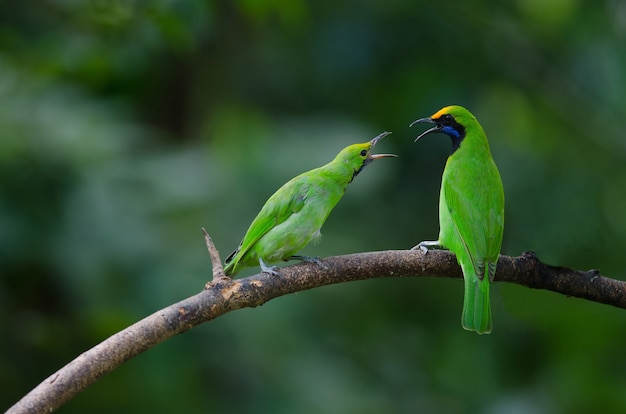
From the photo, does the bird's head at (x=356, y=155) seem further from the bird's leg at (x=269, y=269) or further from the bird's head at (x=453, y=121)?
the bird's leg at (x=269, y=269)

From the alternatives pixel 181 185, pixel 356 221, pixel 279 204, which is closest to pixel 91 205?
pixel 181 185

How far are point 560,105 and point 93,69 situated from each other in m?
3.67

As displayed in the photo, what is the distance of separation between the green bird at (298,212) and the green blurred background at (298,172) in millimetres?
1137

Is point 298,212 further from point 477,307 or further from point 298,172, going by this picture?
point 298,172

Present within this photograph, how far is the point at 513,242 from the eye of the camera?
4.10 m

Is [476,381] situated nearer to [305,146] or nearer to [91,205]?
[305,146]

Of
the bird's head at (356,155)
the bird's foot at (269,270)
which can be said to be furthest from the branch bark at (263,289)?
the bird's head at (356,155)

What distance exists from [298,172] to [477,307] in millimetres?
3010

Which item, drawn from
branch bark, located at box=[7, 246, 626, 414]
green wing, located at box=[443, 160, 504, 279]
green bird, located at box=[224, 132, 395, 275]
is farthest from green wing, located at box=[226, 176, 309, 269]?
green wing, located at box=[443, 160, 504, 279]

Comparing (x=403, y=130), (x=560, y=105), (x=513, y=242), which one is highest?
(x=403, y=130)

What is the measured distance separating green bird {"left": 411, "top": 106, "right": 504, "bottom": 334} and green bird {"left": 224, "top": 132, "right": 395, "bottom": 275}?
0.32 metres

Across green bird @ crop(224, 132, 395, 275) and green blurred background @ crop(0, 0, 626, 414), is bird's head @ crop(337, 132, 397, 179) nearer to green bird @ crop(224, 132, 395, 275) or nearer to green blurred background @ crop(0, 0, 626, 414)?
green bird @ crop(224, 132, 395, 275)

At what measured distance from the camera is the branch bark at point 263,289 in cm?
255

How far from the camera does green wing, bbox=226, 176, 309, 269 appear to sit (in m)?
3.65
